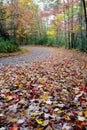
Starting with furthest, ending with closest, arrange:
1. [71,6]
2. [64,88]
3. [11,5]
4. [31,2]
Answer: [31,2] → [71,6] → [11,5] → [64,88]

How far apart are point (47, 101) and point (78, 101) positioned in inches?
27.0

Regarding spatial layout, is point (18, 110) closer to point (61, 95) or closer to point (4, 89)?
point (61, 95)

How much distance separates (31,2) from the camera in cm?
4794

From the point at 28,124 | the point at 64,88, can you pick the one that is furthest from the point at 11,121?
the point at 64,88

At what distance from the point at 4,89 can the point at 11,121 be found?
91.9 inches

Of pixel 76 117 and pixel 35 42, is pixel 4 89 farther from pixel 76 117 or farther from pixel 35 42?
pixel 35 42

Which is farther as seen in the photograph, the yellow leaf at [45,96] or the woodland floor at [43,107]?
the yellow leaf at [45,96]

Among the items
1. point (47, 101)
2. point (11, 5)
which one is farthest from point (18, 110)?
point (11, 5)

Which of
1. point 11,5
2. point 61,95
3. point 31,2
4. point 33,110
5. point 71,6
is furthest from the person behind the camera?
point 31,2

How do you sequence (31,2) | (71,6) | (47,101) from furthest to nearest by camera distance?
(31,2) → (71,6) → (47,101)

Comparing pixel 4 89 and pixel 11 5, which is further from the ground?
pixel 11 5

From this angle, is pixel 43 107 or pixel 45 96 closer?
pixel 43 107

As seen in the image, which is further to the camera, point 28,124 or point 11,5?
point 11,5

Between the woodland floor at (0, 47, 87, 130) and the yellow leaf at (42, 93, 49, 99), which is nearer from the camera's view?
the woodland floor at (0, 47, 87, 130)
